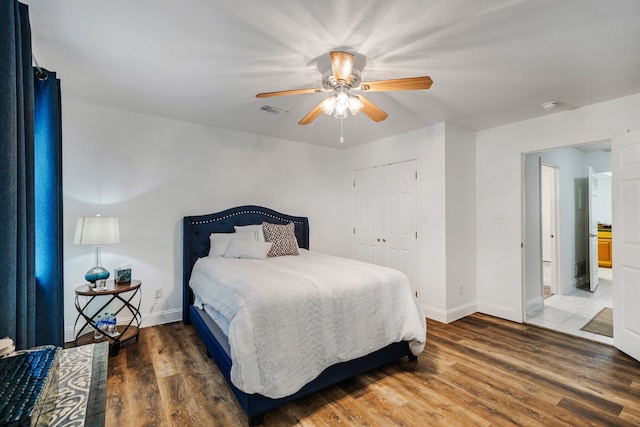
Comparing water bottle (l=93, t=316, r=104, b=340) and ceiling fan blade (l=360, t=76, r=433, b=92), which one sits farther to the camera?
water bottle (l=93, t=316, r=104, b=340)

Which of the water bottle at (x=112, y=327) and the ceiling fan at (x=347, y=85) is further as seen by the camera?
the water bottle at (x=112, y=327)

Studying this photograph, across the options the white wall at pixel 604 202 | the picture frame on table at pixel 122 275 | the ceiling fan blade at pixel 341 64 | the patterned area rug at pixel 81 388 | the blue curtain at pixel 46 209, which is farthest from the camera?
the white wall at pixel 604 202

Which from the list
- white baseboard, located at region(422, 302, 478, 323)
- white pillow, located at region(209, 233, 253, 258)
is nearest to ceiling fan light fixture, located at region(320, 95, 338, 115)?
white pillow, located at region(209, 233, 253, 258)

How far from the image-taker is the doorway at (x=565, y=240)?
3752mm

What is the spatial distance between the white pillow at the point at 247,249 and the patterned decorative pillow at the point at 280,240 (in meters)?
0.14

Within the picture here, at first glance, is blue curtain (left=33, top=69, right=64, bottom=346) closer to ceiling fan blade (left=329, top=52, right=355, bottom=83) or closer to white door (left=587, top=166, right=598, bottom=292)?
ceiling fan blade (left=329, top=52, right=355, bottom=83)

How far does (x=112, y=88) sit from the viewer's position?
2682mm

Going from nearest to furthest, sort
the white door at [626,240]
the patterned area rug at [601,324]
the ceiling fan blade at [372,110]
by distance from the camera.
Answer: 1. the ceiling fan blade at [372,110]
2. the white door at [626,240]
3. the patterned area rug at [601,324]

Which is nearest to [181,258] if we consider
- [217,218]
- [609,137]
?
[217,218]

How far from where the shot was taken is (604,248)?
Result: 6574mm

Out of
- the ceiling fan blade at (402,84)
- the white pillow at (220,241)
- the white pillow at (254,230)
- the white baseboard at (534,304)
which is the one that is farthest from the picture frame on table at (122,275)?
the white baseboard at (534,304)

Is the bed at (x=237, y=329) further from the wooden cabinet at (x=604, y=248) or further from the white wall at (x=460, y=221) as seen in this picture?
the wooden cabinet at (x=604, y=248)

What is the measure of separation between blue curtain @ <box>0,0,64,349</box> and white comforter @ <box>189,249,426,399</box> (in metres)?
1.03

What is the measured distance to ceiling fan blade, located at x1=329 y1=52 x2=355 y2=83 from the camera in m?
1.79
